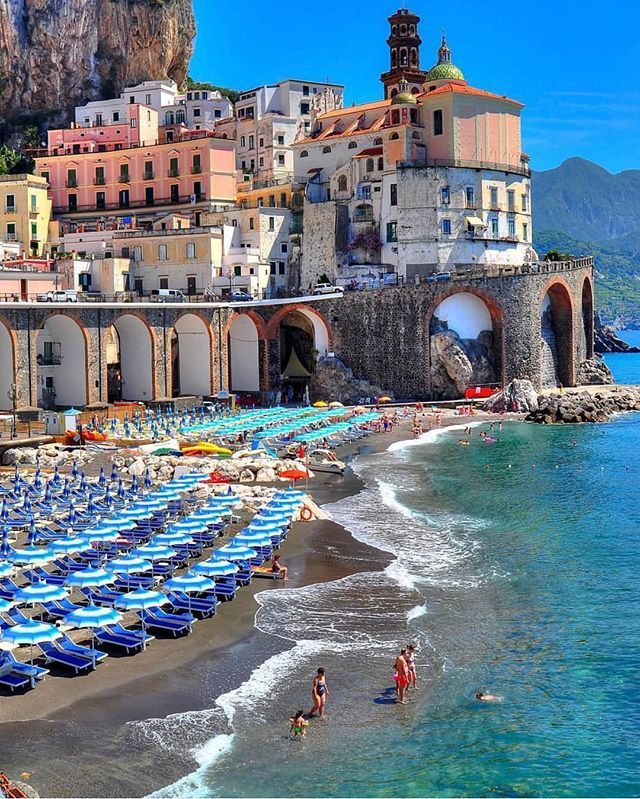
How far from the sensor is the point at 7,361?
202 feet

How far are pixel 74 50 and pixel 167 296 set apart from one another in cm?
4182

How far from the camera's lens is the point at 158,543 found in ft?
107

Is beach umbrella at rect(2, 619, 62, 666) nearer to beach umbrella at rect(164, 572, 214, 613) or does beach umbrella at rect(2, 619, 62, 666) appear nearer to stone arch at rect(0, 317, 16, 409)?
beach umbrella at rect(164, 572, 214, 613)

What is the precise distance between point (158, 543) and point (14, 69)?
81.6m

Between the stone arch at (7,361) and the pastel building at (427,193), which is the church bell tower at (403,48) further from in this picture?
the stone arch at (7,361)

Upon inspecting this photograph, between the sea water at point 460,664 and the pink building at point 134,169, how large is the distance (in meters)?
53.9

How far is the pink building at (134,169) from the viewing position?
90.0 m

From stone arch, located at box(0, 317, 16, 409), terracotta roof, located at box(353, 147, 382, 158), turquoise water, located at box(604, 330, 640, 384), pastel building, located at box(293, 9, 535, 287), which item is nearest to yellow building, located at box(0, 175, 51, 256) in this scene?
pastel building, located at box(293, 9, 535, 287)

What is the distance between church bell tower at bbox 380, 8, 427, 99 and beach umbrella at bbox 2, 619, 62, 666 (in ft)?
295

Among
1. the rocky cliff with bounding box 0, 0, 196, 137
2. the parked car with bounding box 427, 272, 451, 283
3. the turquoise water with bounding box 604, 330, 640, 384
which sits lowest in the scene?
the turquoise water with bounding box 604, 330, 640, 384

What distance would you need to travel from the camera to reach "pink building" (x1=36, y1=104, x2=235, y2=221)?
90.0m

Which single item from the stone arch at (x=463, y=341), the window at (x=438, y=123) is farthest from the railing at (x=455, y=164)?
the stone arch at (x=463, y=341)

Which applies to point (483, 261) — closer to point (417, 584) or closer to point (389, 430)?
point (389, 430)

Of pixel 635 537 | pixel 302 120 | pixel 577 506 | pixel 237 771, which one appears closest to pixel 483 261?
pixel 302 120
